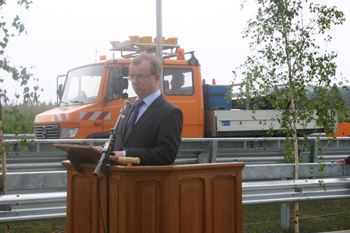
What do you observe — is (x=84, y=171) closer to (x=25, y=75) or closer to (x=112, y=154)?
(x=112, y=154)

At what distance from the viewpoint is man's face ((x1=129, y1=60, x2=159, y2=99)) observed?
304 cm

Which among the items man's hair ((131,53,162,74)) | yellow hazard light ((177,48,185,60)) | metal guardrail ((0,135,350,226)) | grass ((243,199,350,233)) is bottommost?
grass ((243,199,350,233))

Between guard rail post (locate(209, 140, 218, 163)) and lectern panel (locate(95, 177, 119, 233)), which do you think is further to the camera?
guard rail post (locate(209, 140, 218, 163))

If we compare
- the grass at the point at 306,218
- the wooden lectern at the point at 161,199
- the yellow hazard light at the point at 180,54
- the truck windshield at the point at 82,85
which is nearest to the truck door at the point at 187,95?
the yellow hazard light at the point at 180,54

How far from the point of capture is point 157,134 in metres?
3.02

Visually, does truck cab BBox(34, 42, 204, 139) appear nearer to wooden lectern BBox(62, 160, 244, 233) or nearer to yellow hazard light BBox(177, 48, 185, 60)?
yellow hazard light BBox(177, 48, 185, 60)

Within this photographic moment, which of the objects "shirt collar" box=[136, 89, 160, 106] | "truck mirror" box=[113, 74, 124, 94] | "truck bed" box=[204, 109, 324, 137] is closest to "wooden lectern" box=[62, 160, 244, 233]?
"shirt collar" box=[136, 89, 160, 106]

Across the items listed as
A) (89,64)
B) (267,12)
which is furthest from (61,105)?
(267,12)

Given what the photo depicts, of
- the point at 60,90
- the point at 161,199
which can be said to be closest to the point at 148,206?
the point at 161,199

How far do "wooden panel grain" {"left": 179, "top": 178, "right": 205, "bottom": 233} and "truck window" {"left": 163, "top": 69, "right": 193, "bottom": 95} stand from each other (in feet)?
20.6

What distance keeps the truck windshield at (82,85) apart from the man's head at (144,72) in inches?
225

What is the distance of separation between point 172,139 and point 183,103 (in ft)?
20.0

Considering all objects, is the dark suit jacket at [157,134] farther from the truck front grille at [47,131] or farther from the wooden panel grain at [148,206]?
the truck front grille at [47,131]

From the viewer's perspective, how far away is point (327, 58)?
5633 mm
